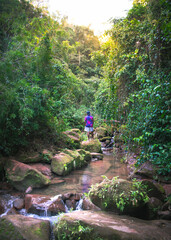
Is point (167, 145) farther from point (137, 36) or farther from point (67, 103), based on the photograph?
point (67, 103)

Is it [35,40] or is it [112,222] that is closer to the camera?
[112,222]

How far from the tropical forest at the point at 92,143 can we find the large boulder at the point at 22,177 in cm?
3

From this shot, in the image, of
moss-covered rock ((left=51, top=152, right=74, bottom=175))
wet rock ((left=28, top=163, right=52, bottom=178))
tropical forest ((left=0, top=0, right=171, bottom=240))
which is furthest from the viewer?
moss-covered rock ((left=51, top=152, right=74, bottom=175))

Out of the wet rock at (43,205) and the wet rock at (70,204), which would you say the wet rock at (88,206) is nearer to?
the wet rock at (70,204)

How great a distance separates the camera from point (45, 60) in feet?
25.2

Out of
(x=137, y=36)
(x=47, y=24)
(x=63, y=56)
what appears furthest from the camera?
(x=63, y=56)

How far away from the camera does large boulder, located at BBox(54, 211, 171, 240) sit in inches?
115

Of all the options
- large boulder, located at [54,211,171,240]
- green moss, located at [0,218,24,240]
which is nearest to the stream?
large boulder, located at [54,211,171,240]

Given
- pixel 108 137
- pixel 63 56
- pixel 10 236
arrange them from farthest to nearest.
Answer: pixel 108 137, pixel 63 56, pixel 10 236

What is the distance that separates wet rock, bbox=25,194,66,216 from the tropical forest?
0.02 metres

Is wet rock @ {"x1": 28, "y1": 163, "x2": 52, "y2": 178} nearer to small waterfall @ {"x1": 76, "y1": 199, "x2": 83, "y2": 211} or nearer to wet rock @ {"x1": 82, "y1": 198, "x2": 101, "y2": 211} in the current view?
small waterfall @ {"x1": 76, "y1": 199, "x2": 83, "y2": 211}

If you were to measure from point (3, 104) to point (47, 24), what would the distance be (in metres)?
6.06

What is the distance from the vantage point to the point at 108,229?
299cm

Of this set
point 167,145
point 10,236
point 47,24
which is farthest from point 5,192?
point 47,24
